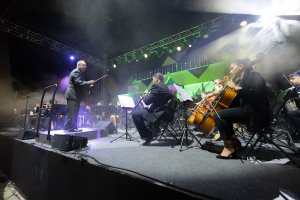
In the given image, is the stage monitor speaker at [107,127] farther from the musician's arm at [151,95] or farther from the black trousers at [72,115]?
the musician's arm at [151,95]

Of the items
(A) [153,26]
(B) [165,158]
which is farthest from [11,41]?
(B) [165,158]

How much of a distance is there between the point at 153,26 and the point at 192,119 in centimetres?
540

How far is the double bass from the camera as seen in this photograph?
2.82m

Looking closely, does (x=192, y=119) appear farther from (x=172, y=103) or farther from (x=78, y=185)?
(x=78, y=185)

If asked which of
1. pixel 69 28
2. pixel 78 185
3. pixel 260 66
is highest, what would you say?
pixel 69 28

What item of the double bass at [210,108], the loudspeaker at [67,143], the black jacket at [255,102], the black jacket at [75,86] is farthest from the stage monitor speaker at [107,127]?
the black jacket at [255,102]

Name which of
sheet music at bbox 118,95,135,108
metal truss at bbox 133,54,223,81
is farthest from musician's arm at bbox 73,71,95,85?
metal truss at bbox 133,54,223,81

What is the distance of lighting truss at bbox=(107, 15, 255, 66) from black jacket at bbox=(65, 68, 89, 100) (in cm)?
501

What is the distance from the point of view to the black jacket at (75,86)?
4543mm

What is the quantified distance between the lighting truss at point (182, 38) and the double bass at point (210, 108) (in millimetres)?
4575

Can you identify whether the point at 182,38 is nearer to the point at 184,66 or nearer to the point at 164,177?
the point at 184,66

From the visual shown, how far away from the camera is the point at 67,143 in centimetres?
295

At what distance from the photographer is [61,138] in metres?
3.07

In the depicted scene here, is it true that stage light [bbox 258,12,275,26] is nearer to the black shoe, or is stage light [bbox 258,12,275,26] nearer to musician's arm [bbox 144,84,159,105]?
musician's arm [bbox 144,84,159,105]
